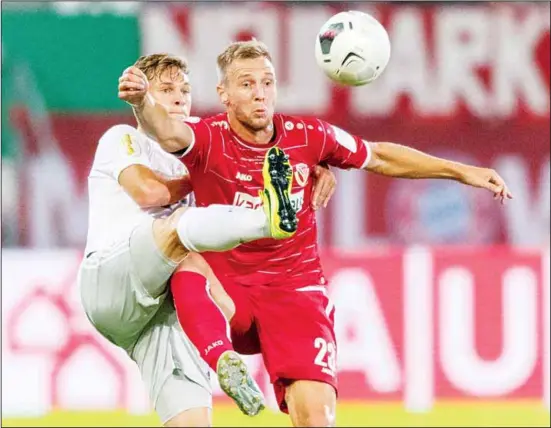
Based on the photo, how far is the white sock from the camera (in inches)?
177

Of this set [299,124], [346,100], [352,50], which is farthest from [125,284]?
[346,100]

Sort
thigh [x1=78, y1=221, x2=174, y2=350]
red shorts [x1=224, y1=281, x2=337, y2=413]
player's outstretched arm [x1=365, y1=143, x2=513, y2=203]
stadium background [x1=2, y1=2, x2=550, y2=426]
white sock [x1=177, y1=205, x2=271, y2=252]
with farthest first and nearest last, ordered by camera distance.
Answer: stadium background [x1=2, y1=2, x2=550, y2=426] → player's outstretched arm [x1=365, y1=143, x2=513, y2=203] → red shorts [x1=224, y1=281, x2=337, y2=413] → thigh [x1=78, y1=221, x2=174, y2=350] → white sock [x1=177, y1=205, x2=271, y2=252]

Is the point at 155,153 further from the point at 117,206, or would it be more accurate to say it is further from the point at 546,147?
the point at 546,147

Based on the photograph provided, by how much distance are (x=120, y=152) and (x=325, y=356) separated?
3.68ft

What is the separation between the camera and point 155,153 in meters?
5.18

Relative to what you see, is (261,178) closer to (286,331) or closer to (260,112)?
(260,112)

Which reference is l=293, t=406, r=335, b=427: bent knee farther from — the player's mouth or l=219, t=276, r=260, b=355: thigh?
the player's mouth

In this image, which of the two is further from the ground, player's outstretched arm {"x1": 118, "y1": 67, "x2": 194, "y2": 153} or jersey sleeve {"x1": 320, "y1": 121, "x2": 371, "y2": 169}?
player's outstretched arm {"x1": 118, "y1": 67, "x2": 194, "y2": 153}

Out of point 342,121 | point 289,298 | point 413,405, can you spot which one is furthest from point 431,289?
point 342,121

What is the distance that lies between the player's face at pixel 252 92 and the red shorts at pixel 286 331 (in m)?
0.65

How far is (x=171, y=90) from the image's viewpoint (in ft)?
17.1

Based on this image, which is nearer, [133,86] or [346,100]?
[133,86]

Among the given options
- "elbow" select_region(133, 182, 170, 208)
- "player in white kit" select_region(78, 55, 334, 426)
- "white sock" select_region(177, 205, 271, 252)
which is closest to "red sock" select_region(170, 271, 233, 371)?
"player in white kit" select_region(78, 55, 334, 426)

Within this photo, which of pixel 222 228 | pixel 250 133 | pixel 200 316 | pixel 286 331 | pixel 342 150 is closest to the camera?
pixel 222 228
